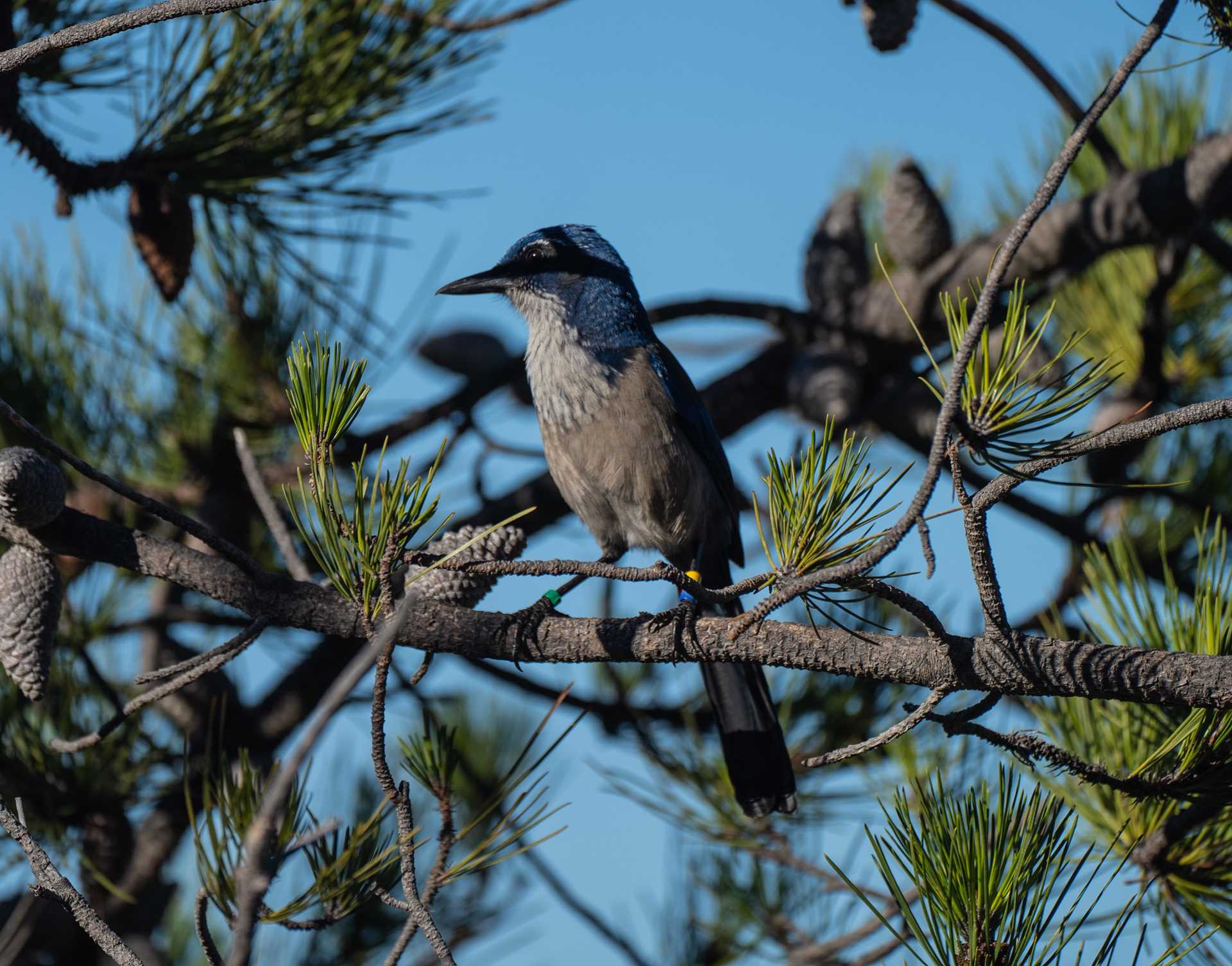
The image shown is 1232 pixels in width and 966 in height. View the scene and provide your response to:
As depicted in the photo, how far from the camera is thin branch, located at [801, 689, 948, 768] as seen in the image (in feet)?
4.57

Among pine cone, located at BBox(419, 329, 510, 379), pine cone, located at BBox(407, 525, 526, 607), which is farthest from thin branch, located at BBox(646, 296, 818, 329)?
pine cone, located at BBox(407, 525, 526, 607)

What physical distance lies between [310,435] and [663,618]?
57cm

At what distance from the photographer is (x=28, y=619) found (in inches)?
66.8

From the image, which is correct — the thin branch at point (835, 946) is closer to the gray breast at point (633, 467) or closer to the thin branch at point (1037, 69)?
the gray breast at point (633, 467)

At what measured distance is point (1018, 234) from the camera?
4.16 feet

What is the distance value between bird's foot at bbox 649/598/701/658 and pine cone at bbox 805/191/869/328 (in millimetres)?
1888

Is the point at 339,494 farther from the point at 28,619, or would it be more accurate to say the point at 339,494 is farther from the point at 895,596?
the point at 895,596

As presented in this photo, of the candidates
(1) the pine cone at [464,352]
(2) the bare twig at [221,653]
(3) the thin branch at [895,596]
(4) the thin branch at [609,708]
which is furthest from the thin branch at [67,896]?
(1) the pine cone at [464,352]

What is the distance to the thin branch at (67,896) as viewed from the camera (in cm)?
130

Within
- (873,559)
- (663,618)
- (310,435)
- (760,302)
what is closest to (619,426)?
(760,302)

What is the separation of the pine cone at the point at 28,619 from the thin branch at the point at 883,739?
1.12 metres

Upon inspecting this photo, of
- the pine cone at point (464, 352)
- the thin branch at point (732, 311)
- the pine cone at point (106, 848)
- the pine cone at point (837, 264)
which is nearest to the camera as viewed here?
the pine cone at point (106, 848)

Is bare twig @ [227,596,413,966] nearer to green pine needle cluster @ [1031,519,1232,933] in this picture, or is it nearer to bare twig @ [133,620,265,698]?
bare twig @ [133,620,265,698]

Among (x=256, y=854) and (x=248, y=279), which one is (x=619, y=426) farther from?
(x=256, y=854)
